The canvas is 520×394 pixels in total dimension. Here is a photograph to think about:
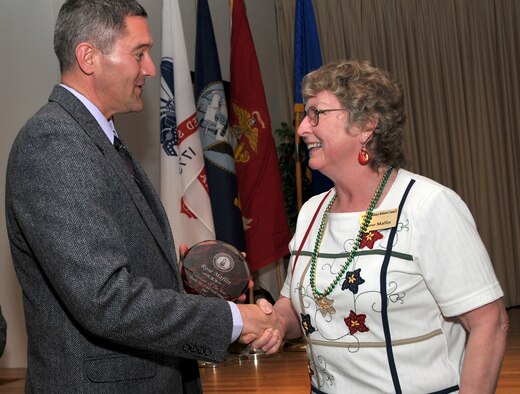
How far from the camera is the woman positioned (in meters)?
2.14

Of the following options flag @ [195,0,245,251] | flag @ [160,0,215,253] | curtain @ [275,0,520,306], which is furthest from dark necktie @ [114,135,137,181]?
curtain @ [275,0,520,306]

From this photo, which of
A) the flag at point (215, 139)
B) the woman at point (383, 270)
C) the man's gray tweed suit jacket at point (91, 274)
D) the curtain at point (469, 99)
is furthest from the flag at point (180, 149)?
the man's gray tweed suit jacket at point (91, 274)

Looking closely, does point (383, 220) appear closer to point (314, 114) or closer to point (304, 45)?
point (314, 114)

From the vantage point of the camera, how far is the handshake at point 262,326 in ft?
7.11

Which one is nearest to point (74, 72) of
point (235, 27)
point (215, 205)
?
point (215, 205)

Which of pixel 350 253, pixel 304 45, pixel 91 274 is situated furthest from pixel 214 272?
pixel 304 45

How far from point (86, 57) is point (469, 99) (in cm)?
703

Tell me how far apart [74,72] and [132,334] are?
816 mm

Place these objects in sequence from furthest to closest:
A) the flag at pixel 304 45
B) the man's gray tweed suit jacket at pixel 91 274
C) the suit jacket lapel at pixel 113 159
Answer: the flag at pixel 304 45
the suit jacket lapel at pixel 113 159
the man's gray tweed suit jacket at pixel 91 274

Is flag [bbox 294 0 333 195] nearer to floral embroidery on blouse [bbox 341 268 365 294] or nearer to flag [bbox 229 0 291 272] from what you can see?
flag [bbox 229 0 291 272]

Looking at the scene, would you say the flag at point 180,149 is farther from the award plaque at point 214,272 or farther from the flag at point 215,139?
the award plaque at point 214,272

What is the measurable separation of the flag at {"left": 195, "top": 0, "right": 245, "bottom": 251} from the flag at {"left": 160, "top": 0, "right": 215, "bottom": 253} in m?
0.15

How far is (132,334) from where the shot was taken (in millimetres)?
1900

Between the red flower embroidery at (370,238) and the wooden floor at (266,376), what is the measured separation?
3104 millimetres
